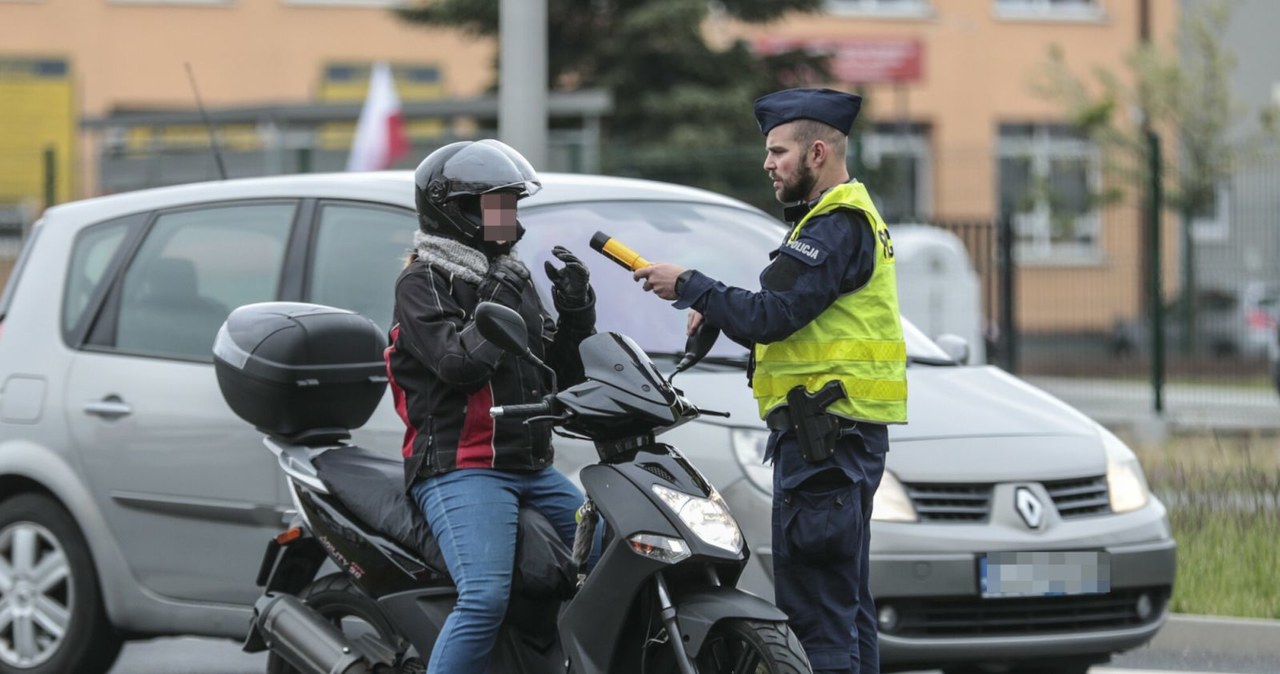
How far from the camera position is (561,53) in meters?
24.4

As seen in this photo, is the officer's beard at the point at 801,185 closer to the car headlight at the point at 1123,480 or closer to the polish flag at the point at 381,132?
the car headlight at the point at 1123,480

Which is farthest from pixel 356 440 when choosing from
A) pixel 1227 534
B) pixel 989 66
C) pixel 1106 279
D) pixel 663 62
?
pixel 989 66

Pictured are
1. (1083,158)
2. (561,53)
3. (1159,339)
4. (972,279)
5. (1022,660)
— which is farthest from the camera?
(1083,158)

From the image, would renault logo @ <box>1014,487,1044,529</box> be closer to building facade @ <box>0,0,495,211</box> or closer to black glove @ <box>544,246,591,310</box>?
black glove @ <box>544,246,591,310</box>

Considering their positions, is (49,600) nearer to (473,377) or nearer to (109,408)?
(109,408)

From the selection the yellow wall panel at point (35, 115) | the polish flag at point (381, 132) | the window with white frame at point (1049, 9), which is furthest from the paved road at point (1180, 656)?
the window with white frame at point (1049, 9)

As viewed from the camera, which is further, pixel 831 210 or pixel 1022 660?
pixel 1022 660

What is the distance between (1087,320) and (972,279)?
5.14 m

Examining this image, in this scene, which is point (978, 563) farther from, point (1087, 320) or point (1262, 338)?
point (1262, 338)

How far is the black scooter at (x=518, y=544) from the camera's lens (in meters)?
4.33

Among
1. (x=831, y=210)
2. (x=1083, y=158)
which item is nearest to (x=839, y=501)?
(x=831, y=210)

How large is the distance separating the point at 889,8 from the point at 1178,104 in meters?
7.84

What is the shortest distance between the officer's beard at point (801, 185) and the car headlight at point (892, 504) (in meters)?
1.24

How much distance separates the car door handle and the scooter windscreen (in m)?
2.64
